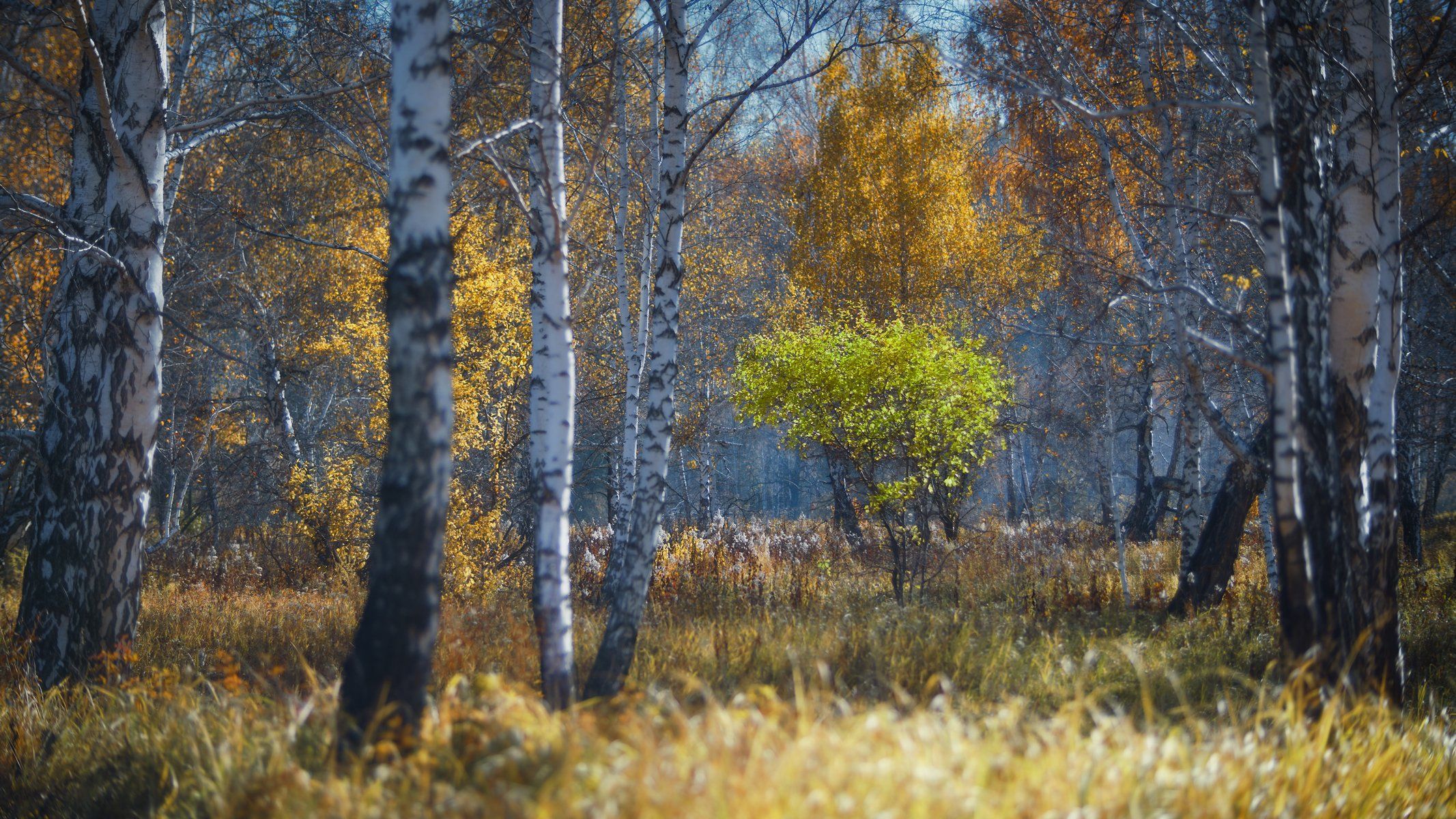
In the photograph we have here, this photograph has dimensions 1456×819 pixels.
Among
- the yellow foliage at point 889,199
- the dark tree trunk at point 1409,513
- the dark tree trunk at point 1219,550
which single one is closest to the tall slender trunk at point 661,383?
the dark tree trunk at point 1219,550

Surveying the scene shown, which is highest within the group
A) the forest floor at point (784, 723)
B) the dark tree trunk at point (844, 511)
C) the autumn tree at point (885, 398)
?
the autumn tree at point (885, 398)

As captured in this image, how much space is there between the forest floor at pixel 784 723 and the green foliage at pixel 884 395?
4.82 ft

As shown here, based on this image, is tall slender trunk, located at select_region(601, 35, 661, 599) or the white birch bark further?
tall slender trunk, located at select_region(601, 35, 661, 599)

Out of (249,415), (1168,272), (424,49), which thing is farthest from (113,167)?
(249,415)

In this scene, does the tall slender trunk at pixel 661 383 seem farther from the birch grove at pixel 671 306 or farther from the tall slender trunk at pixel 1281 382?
the tall slender trunk at pixel 1281 382

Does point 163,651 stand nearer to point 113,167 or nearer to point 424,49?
point 113,167

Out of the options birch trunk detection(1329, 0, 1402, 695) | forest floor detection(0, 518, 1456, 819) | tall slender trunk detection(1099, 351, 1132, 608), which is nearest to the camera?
forest floor detection(0, 518, 1456, 819)

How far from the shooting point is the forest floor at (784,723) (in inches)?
88.8

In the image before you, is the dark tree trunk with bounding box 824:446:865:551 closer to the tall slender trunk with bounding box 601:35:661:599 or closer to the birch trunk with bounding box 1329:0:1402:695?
the tall slender trunk with bounding box 601:35:661:599

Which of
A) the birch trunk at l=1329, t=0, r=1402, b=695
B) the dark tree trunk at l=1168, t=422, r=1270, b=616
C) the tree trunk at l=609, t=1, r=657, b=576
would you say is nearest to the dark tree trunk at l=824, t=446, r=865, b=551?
the tree trunk at l=609, t=1, r=657, b=576

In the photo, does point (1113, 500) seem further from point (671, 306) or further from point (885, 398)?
point (671, 306)

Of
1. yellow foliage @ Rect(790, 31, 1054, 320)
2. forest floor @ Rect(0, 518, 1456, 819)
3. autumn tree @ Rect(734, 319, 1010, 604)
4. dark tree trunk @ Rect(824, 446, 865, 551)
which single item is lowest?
forest floor @ Rect(0, 518, 1456, 819)

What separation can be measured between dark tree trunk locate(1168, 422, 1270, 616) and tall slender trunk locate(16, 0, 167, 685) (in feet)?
27.3

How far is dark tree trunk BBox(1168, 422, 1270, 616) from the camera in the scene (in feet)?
25.4
